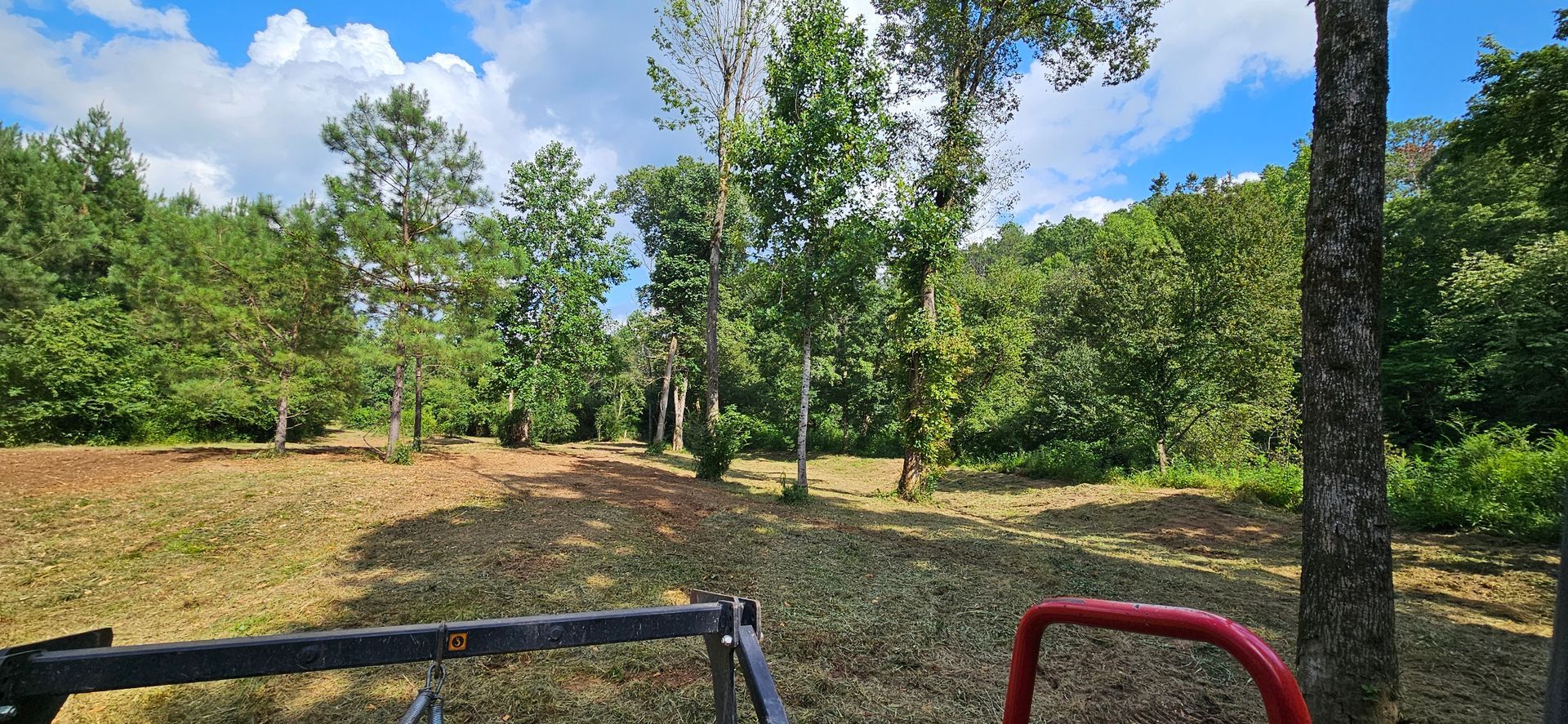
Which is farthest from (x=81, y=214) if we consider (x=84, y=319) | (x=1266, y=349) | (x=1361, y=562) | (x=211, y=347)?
(x=1266, y=349)

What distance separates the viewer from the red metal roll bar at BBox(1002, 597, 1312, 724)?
3.82 feet

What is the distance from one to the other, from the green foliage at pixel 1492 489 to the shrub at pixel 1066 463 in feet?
21.9

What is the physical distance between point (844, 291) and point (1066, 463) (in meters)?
9.57

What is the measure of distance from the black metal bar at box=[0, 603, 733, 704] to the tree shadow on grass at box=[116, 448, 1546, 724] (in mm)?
1569

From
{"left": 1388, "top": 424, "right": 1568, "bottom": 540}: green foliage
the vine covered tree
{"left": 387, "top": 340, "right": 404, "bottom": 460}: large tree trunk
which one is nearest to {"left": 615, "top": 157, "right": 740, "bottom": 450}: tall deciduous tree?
the vine covered tree

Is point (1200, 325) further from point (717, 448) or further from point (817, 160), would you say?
point (717, 448)

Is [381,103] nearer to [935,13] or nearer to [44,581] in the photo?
[44,581]

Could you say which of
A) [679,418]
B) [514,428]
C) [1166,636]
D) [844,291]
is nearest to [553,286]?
[514,428]

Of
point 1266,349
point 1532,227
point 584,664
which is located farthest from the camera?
point 1532,227

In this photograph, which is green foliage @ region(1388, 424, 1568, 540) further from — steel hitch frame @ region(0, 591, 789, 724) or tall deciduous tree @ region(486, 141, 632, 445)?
tall deciduous tree @ region(486, 141, 632, 445)

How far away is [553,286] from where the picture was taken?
68.9ft

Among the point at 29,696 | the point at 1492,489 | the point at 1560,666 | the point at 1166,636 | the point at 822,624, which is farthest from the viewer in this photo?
the point at 1492,489

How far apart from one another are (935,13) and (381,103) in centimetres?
1191

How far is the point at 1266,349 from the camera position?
13.8 metres
